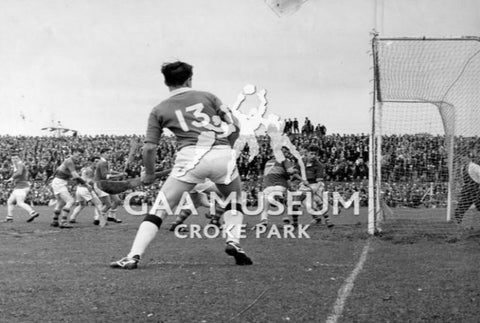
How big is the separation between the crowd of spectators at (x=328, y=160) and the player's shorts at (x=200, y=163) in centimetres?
779

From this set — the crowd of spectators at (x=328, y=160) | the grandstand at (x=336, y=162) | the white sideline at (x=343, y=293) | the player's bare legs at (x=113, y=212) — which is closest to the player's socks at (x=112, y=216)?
the player's bare legs at (x=113, y=212)

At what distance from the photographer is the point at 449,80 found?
527 inches

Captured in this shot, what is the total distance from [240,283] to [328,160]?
2498cm

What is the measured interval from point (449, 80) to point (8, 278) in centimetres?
944

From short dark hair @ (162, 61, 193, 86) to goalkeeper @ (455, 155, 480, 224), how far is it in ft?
28.0

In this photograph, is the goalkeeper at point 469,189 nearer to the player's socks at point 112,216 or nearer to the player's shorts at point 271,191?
the player's shorts at point 271,191

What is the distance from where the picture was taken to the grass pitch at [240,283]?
16.4 feet

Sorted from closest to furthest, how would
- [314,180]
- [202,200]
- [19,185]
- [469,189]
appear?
[469,189] → [202,200] → [314,180] → [19,185]

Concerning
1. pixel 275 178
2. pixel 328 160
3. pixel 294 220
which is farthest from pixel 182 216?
pixel 328 160

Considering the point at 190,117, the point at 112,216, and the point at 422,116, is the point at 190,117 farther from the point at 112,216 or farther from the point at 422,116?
the point at 112,216

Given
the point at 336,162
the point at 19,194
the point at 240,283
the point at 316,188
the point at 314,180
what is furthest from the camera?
the point at 336,162

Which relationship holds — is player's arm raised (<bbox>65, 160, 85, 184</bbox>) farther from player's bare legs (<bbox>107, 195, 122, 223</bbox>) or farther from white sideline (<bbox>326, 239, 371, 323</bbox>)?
white sideline (<bbox>326, 239, 371, 323</bbox>)

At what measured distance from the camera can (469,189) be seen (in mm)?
14438

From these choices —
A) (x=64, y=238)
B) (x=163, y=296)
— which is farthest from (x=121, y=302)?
(x=64, y=238)
